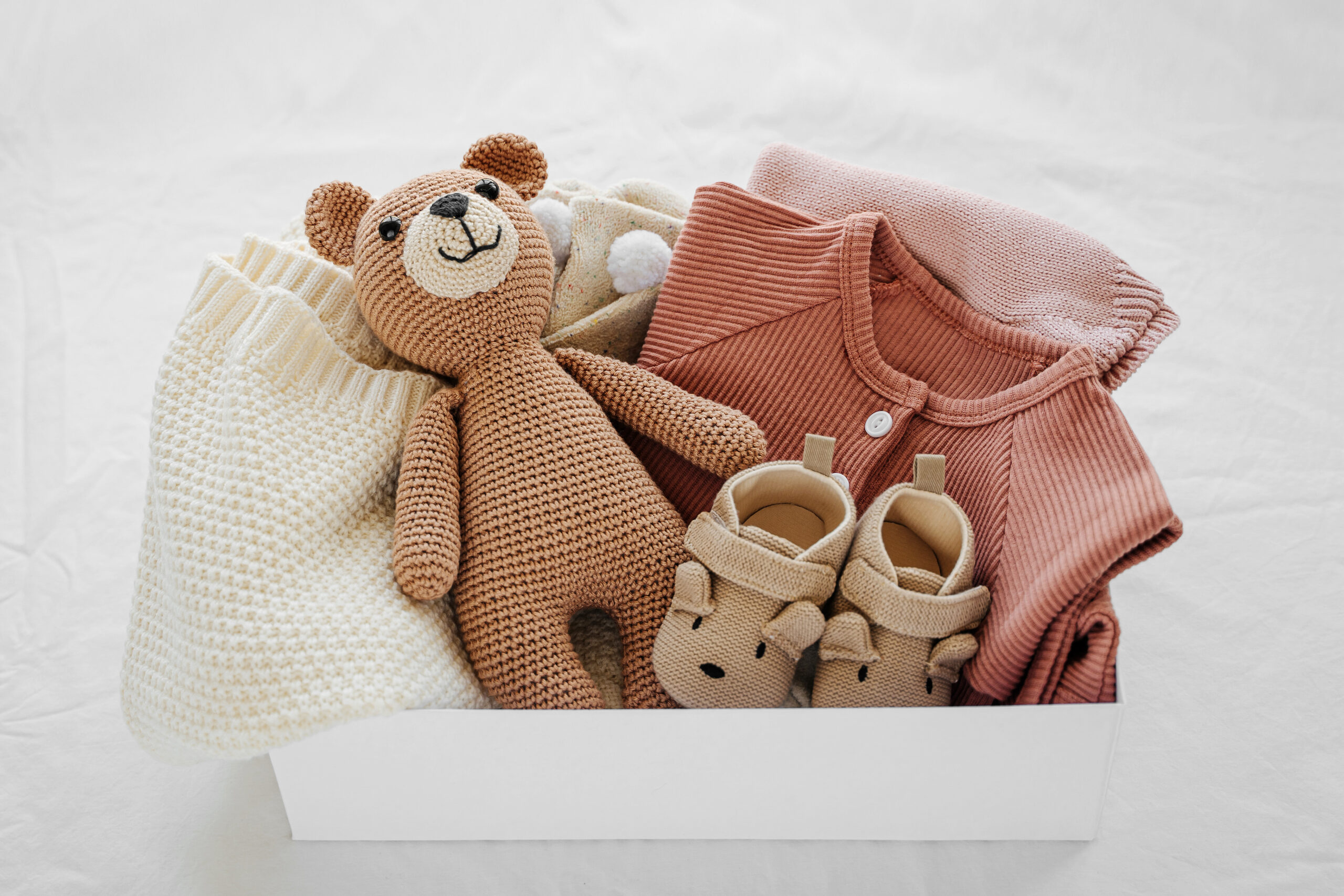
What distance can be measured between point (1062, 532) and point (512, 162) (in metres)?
0.62

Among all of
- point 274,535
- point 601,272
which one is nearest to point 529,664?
point 274,535

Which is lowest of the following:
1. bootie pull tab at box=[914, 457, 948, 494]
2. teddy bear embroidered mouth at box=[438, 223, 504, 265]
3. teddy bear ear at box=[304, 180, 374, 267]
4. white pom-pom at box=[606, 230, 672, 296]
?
bootie pull tab at box=[914, 457, 948, 494]

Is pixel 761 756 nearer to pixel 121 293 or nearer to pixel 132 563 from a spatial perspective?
pixel 132 563

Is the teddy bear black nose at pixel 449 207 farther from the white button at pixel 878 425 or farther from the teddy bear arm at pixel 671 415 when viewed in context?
the white button at pixel 878 425

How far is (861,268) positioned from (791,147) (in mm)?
264

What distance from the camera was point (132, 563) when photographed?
122 centimetres

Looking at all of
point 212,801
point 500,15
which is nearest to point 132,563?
point 212,801

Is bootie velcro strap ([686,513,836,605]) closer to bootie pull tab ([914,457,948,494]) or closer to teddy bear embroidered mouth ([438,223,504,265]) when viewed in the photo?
bootie pull tab ([914,457,948,494])

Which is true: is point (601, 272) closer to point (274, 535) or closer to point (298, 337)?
point (298, 337)

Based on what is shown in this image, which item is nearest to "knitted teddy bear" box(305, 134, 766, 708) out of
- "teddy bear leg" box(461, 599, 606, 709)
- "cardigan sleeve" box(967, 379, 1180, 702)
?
"teddy bear leg" box(461, 599, 606, 709)

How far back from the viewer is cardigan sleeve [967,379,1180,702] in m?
0.80

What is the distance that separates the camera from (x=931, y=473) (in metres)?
0.92

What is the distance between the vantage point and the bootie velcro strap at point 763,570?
86 cm

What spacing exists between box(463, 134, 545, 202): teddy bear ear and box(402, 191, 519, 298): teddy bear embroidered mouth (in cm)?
13
